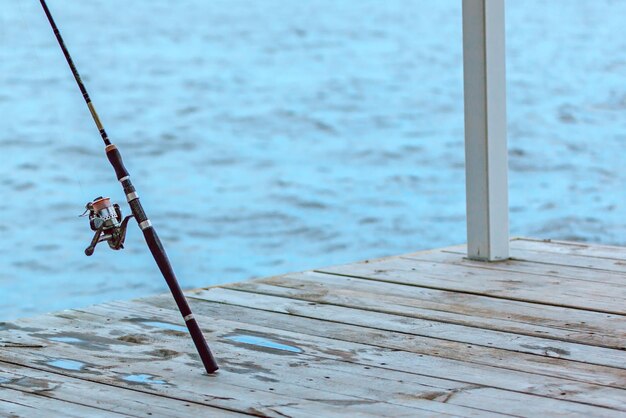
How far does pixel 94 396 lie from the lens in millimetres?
2324

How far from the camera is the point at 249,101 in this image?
39.6 feet

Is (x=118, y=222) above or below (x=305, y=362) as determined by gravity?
above

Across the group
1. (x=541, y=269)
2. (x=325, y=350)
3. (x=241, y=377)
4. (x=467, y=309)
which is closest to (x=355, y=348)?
(x=325, y=350)

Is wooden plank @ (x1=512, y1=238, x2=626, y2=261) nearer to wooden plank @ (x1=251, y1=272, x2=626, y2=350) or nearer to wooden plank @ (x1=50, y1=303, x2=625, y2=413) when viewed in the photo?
wooden plank @ (x1=251, y1=272, x2=626, y2=350)

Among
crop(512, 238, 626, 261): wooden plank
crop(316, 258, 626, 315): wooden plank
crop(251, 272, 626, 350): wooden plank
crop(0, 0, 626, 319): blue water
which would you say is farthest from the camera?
crop(0, 0, 626, 319): blue water

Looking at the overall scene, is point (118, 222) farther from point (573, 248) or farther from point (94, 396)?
point (573, 248)

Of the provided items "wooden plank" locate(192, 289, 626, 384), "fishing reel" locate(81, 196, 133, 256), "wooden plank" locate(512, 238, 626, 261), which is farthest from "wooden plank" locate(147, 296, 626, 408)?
"wooden plank" locate(512, 238, 626, 261)

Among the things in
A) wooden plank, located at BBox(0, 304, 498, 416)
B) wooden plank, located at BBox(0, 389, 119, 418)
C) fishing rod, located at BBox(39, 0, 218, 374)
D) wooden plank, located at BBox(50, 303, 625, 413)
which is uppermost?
fishing rod, located at BBox(39, 0, 218, 374)

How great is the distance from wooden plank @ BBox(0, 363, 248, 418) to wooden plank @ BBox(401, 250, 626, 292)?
1359 mm

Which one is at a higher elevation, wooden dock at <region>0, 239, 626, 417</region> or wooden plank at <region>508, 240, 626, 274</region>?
wooden dock at <region>0, 239, 626, 417</region>

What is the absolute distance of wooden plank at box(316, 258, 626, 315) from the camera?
306 cm

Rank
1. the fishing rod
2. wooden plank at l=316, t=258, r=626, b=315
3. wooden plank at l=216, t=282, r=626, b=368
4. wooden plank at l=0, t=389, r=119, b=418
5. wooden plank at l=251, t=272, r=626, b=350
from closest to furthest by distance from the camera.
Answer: wooden plank at l=0, t=389, r=119, b=418
the fishing rod
wooden plank at l=216, t=282, r=626, b=368
wooden plank at l=251, t=272, r=626, b=350
wooden plank at l=316, t=258, r=626, b=315

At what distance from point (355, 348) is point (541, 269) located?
3.16ft

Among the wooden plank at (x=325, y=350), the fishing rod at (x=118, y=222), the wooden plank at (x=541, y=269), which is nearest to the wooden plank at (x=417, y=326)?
the wooden plank at (x=325, y=350)
